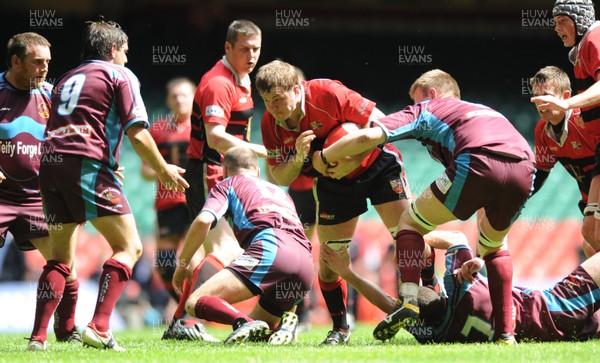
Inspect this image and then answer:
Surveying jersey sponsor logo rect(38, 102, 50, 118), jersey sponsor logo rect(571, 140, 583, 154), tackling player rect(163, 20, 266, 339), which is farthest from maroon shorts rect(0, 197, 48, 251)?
jersey sponsor logo rect(571, 140, 583, 154)

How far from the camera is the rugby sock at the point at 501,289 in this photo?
5.32m

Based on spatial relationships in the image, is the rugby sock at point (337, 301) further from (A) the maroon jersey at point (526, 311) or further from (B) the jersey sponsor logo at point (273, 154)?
(B) the jersey sponsor logo at point (273, 154)

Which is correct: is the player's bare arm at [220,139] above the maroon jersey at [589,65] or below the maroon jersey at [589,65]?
below

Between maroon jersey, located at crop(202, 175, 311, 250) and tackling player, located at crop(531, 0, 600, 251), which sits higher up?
tackling player, located at crop(531, 0, 600, 251)

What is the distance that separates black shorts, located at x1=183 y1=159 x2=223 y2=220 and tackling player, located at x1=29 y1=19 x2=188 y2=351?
5.93 feet

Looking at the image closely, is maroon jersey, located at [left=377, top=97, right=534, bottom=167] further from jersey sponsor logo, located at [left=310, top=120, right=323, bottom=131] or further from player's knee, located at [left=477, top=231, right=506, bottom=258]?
jersey sponsor logo, located at [left=310, top=120, right=323, bottom=131]

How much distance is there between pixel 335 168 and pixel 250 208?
671mm

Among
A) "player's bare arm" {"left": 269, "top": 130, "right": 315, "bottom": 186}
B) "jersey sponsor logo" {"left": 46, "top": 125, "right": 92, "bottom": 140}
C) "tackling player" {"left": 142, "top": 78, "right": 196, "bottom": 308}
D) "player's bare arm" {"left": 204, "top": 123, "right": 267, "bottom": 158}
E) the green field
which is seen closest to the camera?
the green field

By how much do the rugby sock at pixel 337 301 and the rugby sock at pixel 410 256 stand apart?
0.98m

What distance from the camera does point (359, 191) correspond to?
21.6 ft

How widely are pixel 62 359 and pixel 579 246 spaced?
9902 millimetres

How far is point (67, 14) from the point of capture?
14102 millimetres

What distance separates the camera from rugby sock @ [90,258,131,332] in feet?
17.5

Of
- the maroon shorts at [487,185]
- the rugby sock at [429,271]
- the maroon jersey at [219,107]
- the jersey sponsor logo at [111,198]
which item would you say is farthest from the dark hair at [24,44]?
the rugby sock at [429,271]
